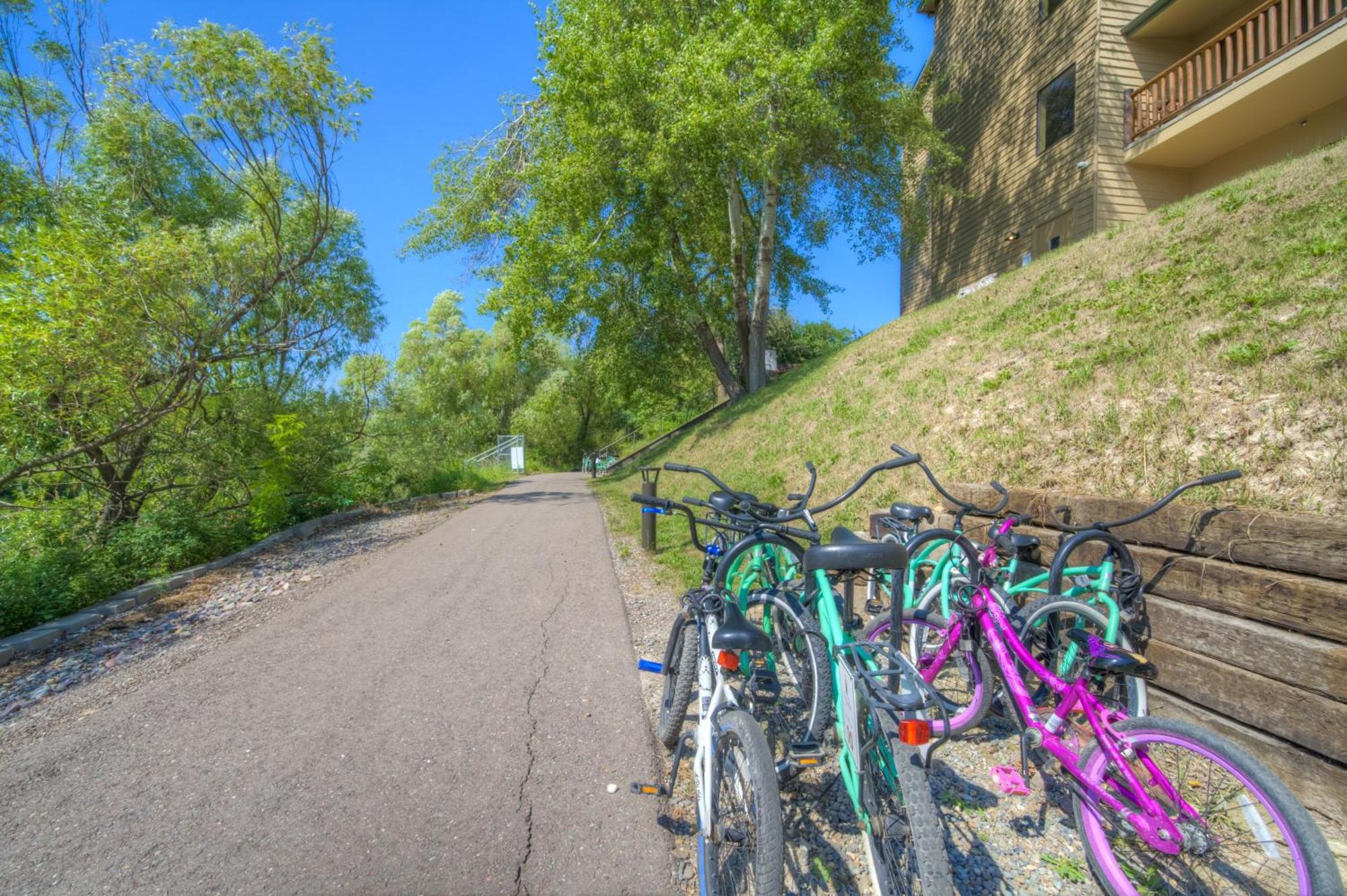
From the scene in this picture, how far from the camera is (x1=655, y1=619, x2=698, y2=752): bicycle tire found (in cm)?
270

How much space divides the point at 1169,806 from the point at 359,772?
337 centimetres

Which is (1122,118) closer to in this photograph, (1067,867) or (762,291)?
(762,291)

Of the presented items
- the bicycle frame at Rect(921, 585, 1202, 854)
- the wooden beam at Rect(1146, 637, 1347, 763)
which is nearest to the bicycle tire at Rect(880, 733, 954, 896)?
the bicycle frame at Rect(921, 585, 1202, 854)

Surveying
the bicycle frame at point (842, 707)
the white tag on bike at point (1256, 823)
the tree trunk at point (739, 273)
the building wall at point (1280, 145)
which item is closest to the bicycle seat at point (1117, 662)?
the white tag on bike at point (1256, 823)

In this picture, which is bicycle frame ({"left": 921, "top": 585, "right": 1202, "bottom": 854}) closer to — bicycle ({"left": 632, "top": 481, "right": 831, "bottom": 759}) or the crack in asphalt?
bicycle ({"left": 632, "top": 481, "right": 831, "bottom": 759})

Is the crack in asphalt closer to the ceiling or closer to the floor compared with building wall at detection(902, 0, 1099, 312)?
closer to the floor

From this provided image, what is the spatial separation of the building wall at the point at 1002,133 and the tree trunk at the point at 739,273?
5.62 metres

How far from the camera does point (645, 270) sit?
1756cm

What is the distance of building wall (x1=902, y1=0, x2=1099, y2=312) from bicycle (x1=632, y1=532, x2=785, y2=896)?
1350 cm

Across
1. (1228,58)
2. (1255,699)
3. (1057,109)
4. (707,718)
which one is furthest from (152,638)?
(1057,109)

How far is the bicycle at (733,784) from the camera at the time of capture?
1747 mm

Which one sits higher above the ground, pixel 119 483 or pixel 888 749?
pixel 119 483

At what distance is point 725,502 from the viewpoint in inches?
123

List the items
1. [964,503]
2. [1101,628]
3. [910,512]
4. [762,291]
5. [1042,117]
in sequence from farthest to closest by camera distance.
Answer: [762,291] → [1042,117] → [964,503] → [910,512] → [1101,628]
